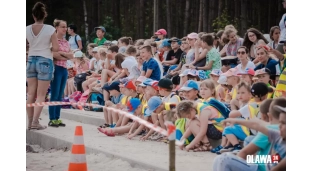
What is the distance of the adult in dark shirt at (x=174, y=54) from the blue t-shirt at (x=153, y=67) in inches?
57.1

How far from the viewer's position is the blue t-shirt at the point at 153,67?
36.1 ft

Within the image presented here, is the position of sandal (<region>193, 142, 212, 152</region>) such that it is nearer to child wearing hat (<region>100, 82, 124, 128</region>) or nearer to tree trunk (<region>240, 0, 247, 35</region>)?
tree trunk (<region>240, 0, 247, 35</region>)

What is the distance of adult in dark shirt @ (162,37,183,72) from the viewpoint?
493 inches

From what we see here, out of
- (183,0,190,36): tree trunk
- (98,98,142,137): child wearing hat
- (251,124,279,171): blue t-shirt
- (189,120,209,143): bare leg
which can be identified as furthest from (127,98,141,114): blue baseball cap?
(183,0,190,36): tree trunk

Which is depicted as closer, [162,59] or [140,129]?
[140,129]

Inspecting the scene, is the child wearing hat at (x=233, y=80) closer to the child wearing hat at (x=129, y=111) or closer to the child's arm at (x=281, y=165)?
the child wearing hat at (x=129, y=111)

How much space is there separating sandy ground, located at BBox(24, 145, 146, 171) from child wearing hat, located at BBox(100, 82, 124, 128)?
4.65 ft

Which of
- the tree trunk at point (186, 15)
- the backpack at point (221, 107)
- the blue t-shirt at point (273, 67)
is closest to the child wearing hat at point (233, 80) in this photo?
the backpack at point (221, 107)

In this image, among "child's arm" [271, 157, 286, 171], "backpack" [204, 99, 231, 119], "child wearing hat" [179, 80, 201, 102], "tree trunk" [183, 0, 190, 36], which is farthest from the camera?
"tree trunk" [183, 0, 190, 36]
